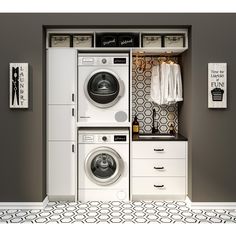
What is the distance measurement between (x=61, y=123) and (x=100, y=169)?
2.62 feet

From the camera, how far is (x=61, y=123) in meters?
4.18

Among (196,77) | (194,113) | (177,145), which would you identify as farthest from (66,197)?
(196,77)

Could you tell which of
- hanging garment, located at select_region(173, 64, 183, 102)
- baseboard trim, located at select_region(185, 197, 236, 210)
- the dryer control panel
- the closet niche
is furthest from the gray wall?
the closet niche

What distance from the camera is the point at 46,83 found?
13.6 ft

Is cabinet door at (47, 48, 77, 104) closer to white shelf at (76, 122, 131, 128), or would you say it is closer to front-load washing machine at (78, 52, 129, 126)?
front-load washing machine at (78, 52, 129, 126)

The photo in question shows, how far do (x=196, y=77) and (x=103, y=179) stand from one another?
177 cm

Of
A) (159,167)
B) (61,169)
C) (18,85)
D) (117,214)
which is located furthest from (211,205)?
(18,85)

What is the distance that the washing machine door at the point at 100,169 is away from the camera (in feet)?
13.8

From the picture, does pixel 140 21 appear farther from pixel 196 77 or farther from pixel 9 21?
pixel 9 21

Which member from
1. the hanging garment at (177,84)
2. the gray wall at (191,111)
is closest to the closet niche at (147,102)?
the hanging garment at (177,84)

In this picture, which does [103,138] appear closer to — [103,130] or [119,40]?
[103,130]

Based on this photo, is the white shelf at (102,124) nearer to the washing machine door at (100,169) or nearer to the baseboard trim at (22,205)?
the washing machine door at (100,169)

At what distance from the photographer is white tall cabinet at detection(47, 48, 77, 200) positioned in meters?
4.16

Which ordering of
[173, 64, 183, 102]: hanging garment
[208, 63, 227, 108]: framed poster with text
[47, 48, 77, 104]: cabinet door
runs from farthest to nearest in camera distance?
1. [173, 64, 183, 102]: hanging garment
2. [47, 48, 77, 104]: cabinet door
3. [208, 63, 227, 108]: framed poster with text
